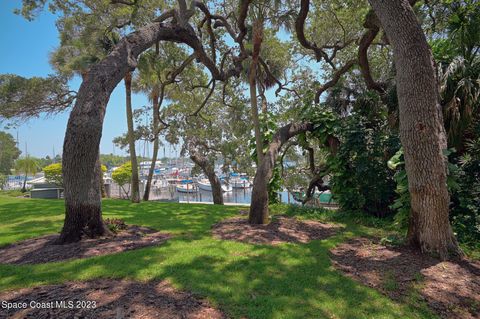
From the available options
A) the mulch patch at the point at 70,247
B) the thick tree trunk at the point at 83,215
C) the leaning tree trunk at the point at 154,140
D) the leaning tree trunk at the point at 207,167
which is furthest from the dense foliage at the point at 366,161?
the leaning tree trunk at the point at 154,140

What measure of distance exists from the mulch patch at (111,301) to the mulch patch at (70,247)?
1071 millimetres

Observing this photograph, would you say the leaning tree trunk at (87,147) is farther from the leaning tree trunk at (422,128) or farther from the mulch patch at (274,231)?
the leaning tree trunk at (422,128)

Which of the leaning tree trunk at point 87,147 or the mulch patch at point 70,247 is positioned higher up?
the leaning tree trunk at point 87,147

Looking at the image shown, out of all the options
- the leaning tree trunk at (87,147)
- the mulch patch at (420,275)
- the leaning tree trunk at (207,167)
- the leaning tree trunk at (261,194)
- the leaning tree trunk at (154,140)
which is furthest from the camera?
the leaning tree trunk at (154,140)

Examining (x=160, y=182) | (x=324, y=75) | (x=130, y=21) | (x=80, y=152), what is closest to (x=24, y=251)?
(x=80, y=152)

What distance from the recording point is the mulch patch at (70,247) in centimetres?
402

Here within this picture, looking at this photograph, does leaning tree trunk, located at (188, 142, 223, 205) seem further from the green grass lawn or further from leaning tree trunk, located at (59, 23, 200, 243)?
leaning tree trunk, located at (59, 23, 200, 243)

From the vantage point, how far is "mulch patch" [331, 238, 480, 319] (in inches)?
120

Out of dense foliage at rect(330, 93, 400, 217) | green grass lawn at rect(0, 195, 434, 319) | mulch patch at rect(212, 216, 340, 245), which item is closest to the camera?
green grass lawn at rect(0, 195, 434, 319)

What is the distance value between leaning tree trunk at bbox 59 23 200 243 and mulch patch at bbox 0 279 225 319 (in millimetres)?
1708

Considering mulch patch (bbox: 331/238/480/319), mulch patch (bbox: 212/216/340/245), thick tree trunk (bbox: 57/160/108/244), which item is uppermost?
thick tree trunk (bbox: 57/160/108/244)

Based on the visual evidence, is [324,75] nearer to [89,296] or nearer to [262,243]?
[262,243]

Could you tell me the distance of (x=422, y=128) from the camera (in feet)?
13.0

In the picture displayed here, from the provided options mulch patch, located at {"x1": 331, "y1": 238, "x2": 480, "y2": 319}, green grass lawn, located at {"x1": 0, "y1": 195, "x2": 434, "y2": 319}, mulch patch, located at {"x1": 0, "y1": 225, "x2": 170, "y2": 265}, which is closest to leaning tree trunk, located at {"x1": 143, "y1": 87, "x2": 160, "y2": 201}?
mulch patch, located at {"x1": 0, "y1": 225, "x2": 170, "y2": 265}
